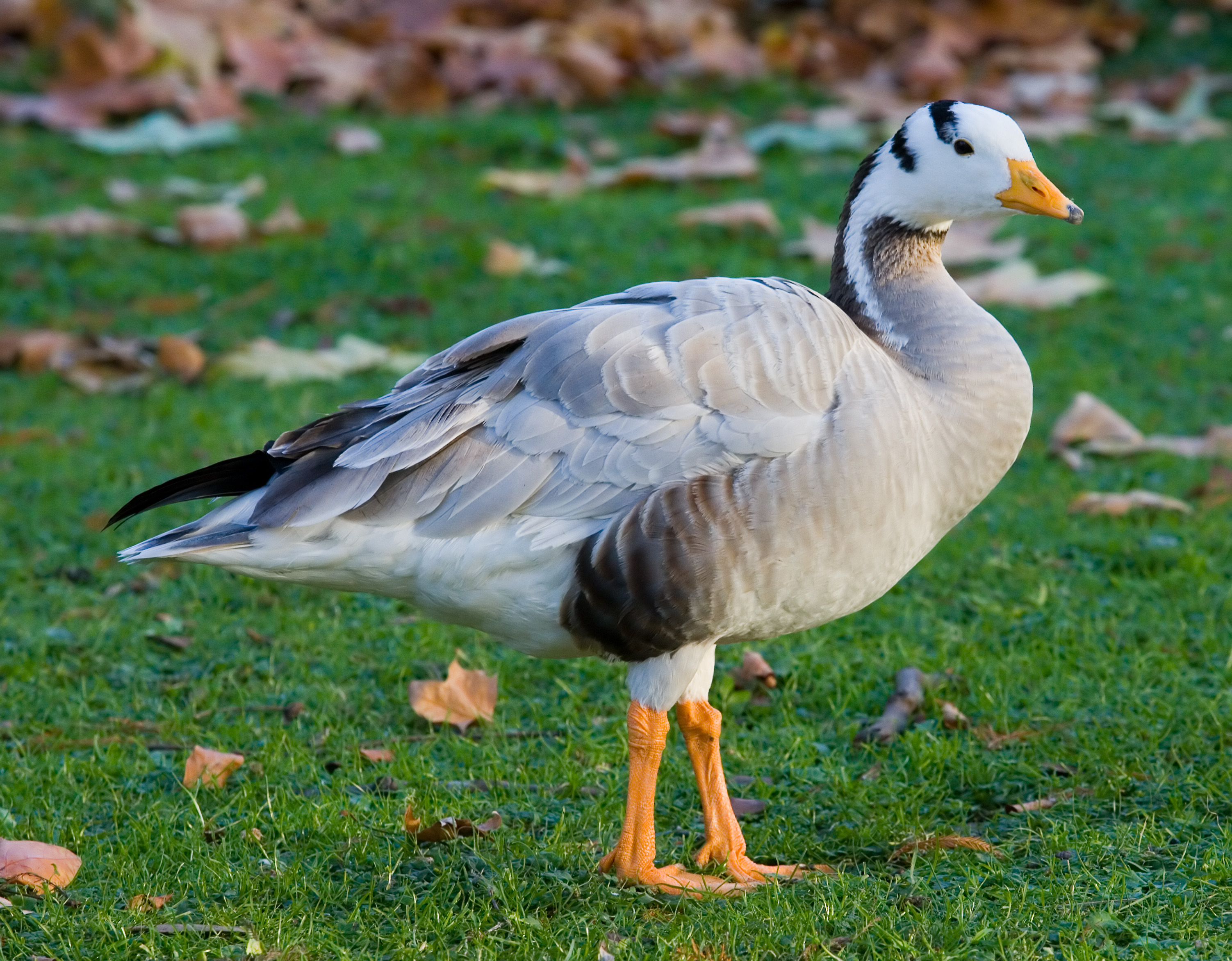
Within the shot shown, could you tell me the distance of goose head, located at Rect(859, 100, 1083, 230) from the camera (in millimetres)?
4086

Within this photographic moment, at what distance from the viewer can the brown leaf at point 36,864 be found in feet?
11.7

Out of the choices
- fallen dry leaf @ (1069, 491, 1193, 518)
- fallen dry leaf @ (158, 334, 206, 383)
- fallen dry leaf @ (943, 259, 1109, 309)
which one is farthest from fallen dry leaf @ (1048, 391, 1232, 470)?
fallen dry leaf @ (158, 334, 206, 383)

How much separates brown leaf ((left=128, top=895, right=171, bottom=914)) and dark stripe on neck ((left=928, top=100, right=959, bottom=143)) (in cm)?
280

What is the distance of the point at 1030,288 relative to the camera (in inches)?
327

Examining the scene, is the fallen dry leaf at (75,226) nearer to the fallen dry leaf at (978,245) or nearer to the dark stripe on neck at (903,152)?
the fallen dry leaf at (978,245)

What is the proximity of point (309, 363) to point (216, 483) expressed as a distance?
3688mm

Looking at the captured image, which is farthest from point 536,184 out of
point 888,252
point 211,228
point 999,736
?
point 999,736

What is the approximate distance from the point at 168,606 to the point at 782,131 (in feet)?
22.5

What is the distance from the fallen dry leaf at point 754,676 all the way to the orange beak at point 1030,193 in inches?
66.0

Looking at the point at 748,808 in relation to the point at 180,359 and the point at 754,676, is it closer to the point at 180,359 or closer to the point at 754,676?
the point at 754,676

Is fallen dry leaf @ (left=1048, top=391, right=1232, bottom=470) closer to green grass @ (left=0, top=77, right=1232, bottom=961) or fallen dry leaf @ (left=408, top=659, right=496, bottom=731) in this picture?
green grass @ (left=0, top=77, right=1232, bottom=961)

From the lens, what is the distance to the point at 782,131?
10914 mm

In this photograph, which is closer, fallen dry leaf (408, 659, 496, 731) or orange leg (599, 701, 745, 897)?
orange leg (599, 701, 745, 897)

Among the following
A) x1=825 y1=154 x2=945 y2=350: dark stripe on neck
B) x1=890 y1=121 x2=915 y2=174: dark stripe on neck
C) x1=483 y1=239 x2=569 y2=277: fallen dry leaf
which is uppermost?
x1=890 y1=121 x2=915 y2=174: dark stripe on neck
